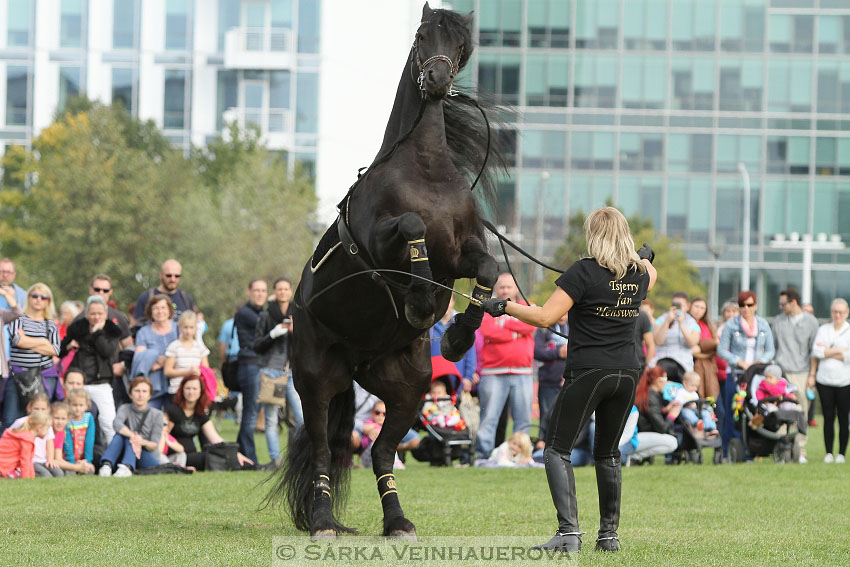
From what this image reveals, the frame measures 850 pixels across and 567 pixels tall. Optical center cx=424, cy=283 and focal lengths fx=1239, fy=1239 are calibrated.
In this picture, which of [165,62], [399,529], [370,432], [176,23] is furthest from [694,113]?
[399,529]

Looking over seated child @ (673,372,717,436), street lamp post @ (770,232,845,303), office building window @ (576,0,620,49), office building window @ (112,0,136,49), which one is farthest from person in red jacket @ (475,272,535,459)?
office building window @ (576,0,620,49)

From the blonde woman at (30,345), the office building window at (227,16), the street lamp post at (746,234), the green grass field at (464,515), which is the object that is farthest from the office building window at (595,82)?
the blonde woman at (30,345)

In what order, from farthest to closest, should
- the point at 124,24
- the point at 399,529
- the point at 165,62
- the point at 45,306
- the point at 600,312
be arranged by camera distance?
the point at 124,24 → the point at 165,62 → the point at 45,306 → the point at 399,529 → the point at 600,312

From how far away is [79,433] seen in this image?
43.2ft

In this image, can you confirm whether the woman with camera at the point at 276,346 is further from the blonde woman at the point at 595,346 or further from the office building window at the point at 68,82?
the office building window at the point at 68,82

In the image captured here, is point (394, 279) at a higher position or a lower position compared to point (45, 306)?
higher

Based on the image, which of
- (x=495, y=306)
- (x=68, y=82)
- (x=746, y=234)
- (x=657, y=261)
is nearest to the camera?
(x=495, y=306)

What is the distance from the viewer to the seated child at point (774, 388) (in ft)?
49.5

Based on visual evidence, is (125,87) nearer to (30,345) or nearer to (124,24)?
(124,24)

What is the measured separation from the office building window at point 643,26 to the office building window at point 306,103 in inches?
498

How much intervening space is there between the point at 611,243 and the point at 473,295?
2.73 feet

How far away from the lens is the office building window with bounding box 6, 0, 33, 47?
155 ft

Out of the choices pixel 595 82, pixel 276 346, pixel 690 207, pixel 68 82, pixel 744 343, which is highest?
pixel 595 82

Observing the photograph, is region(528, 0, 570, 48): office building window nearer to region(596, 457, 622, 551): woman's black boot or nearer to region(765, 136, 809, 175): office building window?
region(765, 136, 809, 175): office building window
